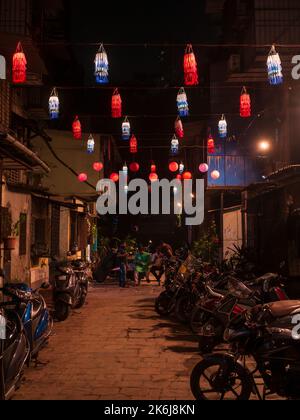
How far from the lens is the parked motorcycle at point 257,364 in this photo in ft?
16.4

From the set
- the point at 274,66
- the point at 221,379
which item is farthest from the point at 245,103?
the point at 221,379

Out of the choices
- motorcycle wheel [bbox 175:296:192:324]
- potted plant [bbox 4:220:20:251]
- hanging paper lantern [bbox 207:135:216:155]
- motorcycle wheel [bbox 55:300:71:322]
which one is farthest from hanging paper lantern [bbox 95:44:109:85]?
hanging paper lantern [bbox 207:135:216:155]

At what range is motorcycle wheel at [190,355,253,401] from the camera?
199 inches

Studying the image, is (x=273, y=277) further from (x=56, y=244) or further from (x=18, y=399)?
(x=56, y=244)

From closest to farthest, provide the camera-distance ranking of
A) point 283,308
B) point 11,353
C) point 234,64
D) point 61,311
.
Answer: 1. point 11,353
2. point 283,308
3. point 61,311
4. point 234,64

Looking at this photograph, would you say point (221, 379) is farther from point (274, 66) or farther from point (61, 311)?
point (274, 66)

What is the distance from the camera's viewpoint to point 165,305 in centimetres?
1155

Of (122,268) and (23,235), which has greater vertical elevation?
(23,235)

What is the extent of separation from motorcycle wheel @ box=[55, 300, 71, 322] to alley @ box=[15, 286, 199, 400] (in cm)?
18

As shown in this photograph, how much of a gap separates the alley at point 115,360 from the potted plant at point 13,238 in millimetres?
2512

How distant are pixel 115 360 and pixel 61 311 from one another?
3849 mm

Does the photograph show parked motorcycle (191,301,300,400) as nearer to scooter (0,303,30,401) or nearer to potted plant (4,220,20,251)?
scooter (0,303,30,401)

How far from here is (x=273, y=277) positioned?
8.52m

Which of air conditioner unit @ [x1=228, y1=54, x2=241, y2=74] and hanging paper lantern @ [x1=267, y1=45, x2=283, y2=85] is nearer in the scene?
hanging paper lantern @ [x1=267, y1=45, x2=283, y2=85]
